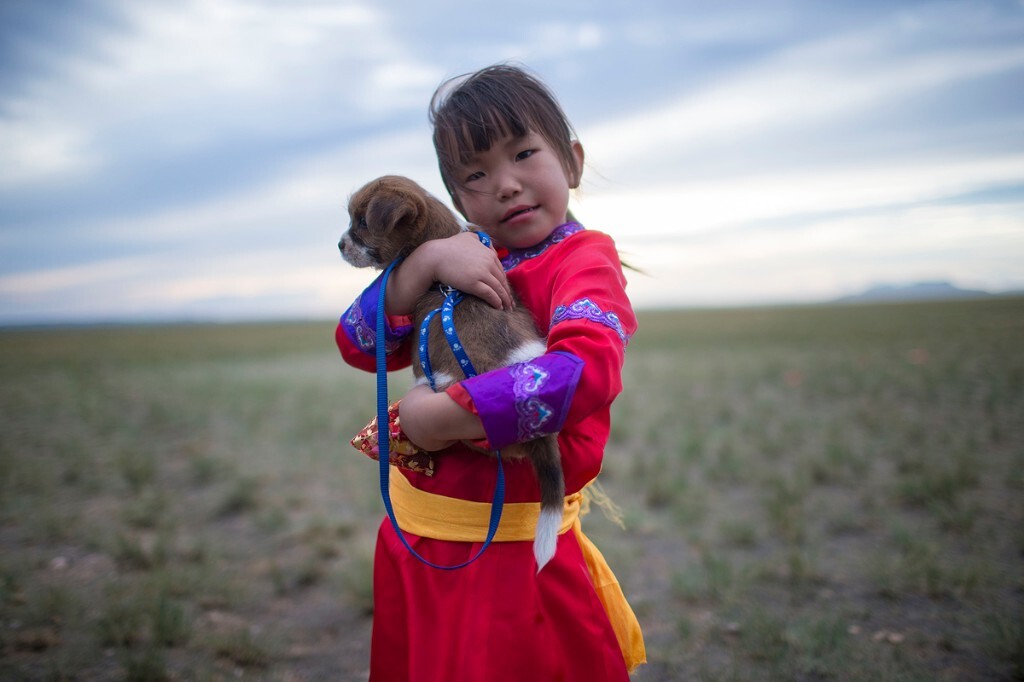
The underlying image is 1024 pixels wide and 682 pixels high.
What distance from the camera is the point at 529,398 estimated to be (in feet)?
4.73

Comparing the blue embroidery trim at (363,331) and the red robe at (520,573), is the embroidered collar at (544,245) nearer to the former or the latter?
the red robe at (520,573)

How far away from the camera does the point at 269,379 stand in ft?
52.9

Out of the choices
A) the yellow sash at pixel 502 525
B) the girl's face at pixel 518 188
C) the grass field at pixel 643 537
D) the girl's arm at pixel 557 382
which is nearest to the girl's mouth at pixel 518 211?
the girl's face at pixel 518 188

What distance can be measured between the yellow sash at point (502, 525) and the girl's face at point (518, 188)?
34.2 inches

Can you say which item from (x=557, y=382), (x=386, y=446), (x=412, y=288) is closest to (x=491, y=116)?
(x=412, y=288)

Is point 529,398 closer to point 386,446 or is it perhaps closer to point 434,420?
point 434,420

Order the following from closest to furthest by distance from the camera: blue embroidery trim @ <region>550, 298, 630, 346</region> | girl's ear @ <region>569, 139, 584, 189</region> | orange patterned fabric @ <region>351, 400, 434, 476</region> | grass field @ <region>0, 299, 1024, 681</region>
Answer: blue embroidery trim @ <region>550, 298, 630, 346</region> → orange patterned fabric @ <region>351, 400, 434, 476</region> → girl's ear @ <region>569, 139, 584, 189</region> → grass field @ <region>0, 299, 1024, 681</region>

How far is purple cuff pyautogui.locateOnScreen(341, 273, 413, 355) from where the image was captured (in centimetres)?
198

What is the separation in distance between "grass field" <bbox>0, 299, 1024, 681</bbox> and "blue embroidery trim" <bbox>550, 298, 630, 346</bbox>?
8.93 ft

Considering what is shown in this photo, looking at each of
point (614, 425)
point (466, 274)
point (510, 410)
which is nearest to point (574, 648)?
point (510, 410)

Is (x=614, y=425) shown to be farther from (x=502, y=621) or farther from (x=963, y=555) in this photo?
(x=502, y=621)

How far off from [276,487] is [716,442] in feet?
18.5

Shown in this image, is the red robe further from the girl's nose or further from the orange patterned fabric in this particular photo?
the girl's nose

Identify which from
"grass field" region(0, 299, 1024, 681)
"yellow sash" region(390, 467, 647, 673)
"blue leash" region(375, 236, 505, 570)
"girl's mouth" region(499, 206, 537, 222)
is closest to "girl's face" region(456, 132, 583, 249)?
"girl's mouth" region(499, 206, 537, 222)
